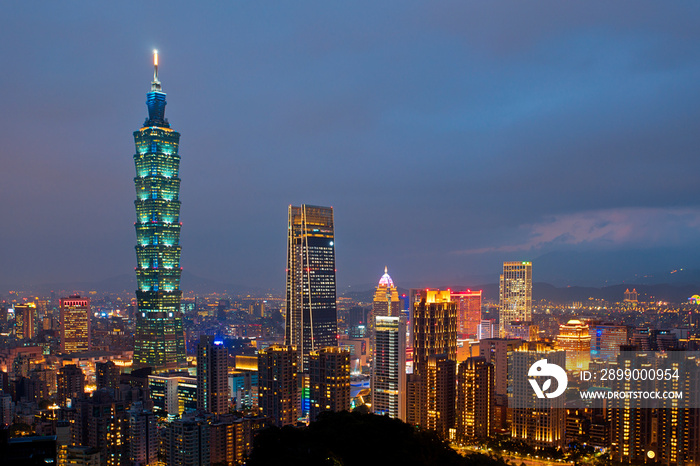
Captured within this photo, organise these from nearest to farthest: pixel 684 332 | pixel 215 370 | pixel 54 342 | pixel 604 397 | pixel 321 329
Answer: pixel 604 397 → pixel 215 370 → pixel 684 332 → pixel 321 329 → pixel 54 342

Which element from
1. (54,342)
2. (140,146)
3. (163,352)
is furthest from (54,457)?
(54,342)

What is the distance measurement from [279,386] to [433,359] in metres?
5.46

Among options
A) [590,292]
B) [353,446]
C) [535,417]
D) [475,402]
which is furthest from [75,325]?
[353,446]

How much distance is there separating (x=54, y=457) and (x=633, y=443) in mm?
14807

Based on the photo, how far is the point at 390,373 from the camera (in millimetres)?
25953

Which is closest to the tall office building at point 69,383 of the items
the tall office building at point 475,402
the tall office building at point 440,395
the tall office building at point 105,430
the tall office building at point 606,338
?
the tall office building at point 105,430

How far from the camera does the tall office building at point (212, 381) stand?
88.5 ft

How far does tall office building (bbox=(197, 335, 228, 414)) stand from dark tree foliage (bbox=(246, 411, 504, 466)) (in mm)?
14306

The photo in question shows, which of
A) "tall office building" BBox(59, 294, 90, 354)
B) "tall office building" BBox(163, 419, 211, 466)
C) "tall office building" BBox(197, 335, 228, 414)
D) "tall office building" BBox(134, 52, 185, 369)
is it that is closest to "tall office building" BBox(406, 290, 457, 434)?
"tall office building" BBox(197, 335, 228, 414)

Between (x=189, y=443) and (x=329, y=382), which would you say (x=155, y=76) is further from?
(x=189, y=443)

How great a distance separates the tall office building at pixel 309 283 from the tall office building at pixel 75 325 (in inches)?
643

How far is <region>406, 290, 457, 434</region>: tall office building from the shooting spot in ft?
77.6

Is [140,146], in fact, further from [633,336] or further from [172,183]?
[633,336]

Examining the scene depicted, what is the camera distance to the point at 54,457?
13.1 metres
